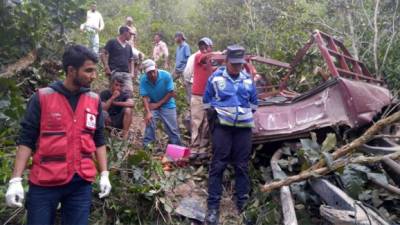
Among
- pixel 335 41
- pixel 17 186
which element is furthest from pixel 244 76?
pixel 17 186

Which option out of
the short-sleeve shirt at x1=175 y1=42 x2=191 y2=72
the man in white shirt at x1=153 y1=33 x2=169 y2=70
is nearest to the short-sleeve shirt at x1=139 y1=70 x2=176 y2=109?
the short-sleeve shirt at x1=175 y1=42 x2=191 y2=72

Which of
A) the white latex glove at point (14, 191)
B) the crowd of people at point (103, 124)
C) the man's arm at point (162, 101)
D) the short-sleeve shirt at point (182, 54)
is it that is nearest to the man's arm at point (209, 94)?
the crowd of people at point (103, 124)

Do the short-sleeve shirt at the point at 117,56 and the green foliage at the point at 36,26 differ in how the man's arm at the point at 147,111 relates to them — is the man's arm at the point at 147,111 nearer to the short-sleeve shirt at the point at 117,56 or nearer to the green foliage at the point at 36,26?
the short-sleeve shirt at the point at 117,56

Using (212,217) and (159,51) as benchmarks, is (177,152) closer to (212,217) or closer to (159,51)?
(212,217)

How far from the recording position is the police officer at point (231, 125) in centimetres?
442

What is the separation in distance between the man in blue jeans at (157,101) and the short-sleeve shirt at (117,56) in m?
1.31

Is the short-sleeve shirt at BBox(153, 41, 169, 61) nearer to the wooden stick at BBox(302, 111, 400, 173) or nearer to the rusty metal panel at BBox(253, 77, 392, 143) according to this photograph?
the rusty metal panel at BBox(253, 77, 392, 143)

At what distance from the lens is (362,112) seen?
4453mm

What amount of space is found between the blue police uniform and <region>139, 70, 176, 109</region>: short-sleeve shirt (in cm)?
160

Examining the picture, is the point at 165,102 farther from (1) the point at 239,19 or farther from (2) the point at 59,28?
(1) the point at 239,19

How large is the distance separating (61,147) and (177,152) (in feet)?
9.58

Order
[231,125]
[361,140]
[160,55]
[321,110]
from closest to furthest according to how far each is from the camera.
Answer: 1. [361,140]
2. [231,125]
3. [321,110]
4. [160,55]

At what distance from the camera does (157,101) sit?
20.2 feet

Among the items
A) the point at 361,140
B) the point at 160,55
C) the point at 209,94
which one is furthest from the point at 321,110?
the point at 160,55
